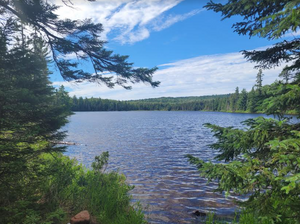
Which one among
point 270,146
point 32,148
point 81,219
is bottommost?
point 81,219

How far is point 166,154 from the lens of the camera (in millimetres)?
19781

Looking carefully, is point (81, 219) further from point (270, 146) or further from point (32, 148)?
point (270, 146)

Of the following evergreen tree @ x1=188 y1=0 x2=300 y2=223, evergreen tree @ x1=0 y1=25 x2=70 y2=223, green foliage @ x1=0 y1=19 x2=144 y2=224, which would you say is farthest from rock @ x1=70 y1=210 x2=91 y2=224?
evergreen tree @ x1=188 y1=0 x2=300 y2=223

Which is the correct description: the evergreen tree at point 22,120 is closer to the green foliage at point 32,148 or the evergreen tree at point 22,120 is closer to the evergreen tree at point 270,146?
the green foliage at point 32,148

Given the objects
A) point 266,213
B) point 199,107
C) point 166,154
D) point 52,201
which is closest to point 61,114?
point 52,201

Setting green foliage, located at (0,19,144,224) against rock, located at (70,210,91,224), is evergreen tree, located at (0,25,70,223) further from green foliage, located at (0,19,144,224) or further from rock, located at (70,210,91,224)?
rock, located at (70,210,91,224)

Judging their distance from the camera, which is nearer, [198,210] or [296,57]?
[296,57]

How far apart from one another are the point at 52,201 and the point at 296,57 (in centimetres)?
935

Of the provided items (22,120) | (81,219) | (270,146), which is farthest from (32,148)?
(270,146)

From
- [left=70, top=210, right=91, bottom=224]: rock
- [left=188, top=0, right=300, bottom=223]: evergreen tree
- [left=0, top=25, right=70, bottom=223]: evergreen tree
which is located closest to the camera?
[left=188, top=0, right=300, bottom=223]: evergreen tree

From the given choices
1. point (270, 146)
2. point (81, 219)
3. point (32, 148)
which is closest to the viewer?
point (270, 146)

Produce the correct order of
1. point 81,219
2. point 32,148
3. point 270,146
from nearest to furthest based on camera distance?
point 270,146 → point 81,219 → point 32,148

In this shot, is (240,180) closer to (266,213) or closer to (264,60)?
(266,213)

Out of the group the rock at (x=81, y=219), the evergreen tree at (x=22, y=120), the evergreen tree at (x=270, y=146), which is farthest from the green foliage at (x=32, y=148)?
the evergreen tree at (x=270, y=146)
